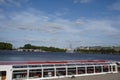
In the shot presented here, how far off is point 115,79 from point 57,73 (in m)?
4.80

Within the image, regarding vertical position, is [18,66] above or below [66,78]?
above

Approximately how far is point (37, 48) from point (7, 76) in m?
181

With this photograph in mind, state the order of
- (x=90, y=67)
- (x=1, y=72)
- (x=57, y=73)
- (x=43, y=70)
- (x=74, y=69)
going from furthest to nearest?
1. (x=90, y=67)
2. (x=74, y=69)
3. (x=57, y=73)
4. (x=43, y=70)
5. (x=1, y=72)

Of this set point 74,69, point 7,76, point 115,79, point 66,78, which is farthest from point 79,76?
point 7,76

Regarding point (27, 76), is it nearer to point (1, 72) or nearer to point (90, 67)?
point (1, 72)

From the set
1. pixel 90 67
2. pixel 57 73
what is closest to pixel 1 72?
pixel 57 73

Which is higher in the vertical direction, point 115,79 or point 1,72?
point 1,72

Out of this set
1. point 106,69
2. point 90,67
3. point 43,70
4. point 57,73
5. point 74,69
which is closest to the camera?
point 43,70

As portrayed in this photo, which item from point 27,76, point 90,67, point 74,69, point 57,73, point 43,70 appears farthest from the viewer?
point 90,67

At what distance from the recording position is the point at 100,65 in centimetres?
2023

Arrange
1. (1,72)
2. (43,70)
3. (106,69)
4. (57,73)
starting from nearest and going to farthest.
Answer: (1,72), (43,70), (57,73), (106,69)

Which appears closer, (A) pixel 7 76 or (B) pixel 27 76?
(A) pixel 7 76

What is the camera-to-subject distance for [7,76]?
12805 mm

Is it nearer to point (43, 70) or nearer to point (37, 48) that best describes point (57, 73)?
point (43, 70)
